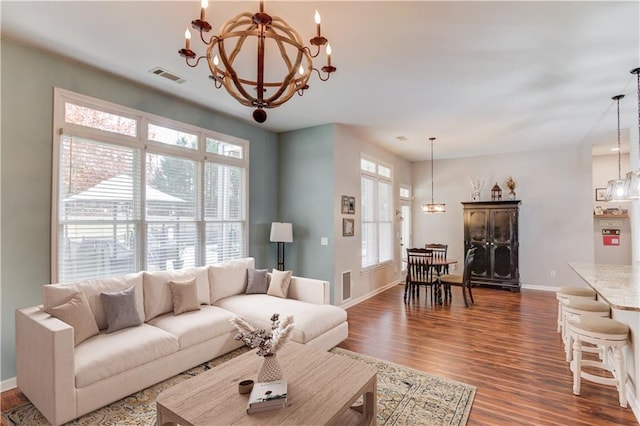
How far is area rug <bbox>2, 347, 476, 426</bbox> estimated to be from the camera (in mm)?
2312

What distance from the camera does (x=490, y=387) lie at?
2791 mm

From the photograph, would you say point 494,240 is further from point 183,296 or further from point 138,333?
point 138,333

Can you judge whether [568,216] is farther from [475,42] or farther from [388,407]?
[388,407]

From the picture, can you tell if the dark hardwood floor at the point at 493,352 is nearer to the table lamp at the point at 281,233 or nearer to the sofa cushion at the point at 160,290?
the sofa cushion at the point at 160,290

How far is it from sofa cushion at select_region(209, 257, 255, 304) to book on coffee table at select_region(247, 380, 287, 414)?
224cm

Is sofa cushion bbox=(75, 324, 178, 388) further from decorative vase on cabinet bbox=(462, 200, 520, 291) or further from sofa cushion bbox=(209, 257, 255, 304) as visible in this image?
decorative vase on cabinet bbox=(462, 200, 520, 291)

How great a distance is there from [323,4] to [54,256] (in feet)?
10.7

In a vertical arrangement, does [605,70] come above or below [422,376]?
above

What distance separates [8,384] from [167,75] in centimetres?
323

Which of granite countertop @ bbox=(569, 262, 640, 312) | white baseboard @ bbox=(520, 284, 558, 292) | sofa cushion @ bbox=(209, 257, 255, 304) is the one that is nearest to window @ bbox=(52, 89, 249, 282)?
sofa cushion @ bbox=(209, 257, 255, 304)

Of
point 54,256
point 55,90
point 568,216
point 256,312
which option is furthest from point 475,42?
point 568,216

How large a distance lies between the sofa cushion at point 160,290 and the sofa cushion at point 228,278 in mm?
192

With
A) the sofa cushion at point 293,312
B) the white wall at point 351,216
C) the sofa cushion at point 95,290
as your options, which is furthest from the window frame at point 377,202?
the sofa cushion at point 95,290

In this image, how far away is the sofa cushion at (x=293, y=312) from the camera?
320 cm
